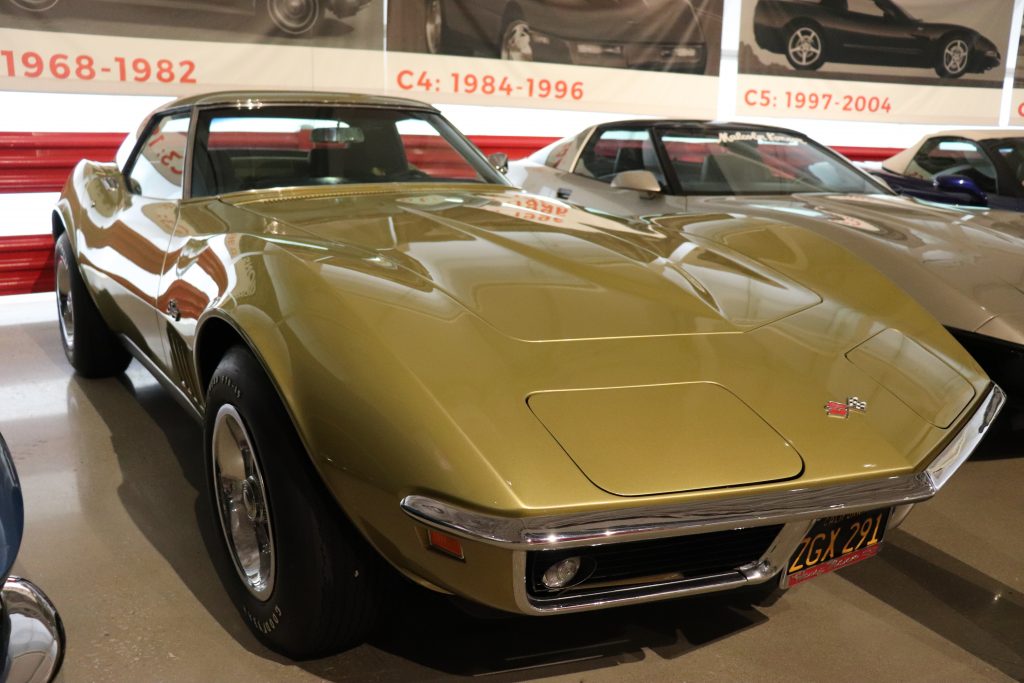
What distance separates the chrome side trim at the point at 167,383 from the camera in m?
2.36

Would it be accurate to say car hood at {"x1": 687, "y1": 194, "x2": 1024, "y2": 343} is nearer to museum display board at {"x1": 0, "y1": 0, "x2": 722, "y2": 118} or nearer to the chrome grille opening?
the chrome grille opening

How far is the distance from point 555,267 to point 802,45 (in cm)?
673

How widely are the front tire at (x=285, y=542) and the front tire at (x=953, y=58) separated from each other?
839 centimetres

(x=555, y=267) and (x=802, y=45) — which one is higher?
(x=802, y=45)

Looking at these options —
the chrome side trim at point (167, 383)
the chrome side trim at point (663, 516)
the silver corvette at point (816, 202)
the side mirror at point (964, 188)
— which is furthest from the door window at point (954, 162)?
the chrome side trim at point (167, 383)

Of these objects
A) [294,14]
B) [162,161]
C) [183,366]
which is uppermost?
[294,14]

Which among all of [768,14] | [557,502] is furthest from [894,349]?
[768,14]

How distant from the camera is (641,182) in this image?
162 inches

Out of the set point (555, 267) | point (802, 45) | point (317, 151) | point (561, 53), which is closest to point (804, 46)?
point (802, 45)

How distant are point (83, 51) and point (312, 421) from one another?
189 inches

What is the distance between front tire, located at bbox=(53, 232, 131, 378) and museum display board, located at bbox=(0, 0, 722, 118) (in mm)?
2246

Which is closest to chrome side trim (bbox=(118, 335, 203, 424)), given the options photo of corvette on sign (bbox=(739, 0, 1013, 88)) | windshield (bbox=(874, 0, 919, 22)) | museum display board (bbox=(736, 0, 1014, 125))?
museum display board (bbox=(736, 0, 1014, 125))

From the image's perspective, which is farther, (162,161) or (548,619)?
(162,161)

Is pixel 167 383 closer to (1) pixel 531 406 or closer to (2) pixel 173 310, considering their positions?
(2) pixel 173 310
